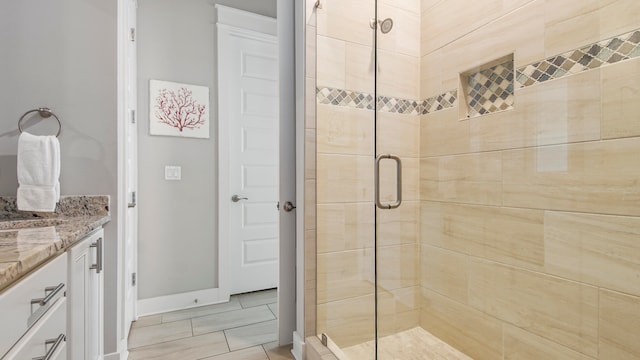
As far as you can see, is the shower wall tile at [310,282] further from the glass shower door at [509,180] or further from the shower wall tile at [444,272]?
the shower wall tile at [444,272]

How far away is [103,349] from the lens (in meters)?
1.59

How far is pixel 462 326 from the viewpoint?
1726 mm

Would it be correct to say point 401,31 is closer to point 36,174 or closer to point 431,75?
point 431,75

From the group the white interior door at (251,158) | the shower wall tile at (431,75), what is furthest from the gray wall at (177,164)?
the shower wall tile at (431,75)

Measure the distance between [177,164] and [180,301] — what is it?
1.12 meters

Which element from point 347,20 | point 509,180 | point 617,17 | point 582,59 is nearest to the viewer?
point 617,17

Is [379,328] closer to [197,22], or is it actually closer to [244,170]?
[244,170]

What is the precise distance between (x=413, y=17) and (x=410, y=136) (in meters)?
0.74

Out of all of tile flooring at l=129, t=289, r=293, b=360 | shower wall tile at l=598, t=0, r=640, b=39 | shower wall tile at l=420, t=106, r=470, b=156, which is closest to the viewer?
shower wall tile at l=598, t=0, r=640, b=39

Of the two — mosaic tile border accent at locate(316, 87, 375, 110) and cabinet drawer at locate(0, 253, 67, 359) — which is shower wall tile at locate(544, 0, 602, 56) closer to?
mosaic tile border accent at locate(316, 87, 375, 110)

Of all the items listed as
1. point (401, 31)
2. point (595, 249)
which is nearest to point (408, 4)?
point (401, 31)

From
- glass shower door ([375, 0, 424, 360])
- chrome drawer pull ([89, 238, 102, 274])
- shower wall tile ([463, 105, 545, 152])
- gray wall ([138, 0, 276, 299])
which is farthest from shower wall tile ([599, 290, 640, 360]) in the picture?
gray wall ([138, 0, 276, 299])

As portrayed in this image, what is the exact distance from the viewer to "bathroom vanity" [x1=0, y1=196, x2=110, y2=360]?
65cm

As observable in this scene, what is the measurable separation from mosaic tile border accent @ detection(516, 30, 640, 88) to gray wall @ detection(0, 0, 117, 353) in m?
2.10
